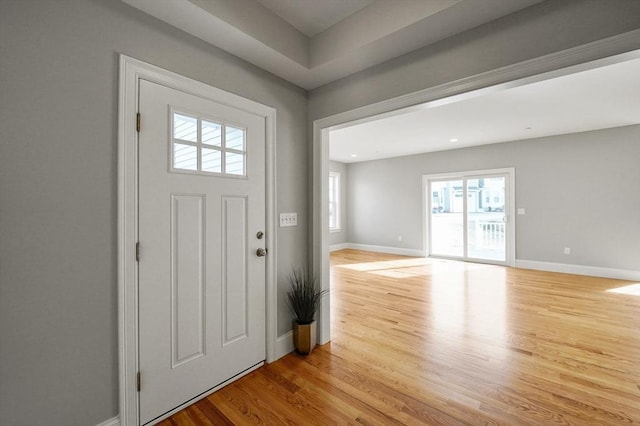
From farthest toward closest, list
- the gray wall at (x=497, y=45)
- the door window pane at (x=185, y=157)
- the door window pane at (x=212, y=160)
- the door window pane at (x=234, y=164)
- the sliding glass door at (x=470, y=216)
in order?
the sliding glass door at (x=470, y=216)
the door window pane at (x=234, y=164)
the door window pane at (x=212, y=160)
the door window pane at (x=185, y=157)
the gray wall at (x=497, y=45)

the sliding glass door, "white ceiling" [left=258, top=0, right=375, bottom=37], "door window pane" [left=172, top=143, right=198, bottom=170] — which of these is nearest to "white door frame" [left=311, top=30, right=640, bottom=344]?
"white ceiling" [left=258, top=0, right=375, bottom=37]

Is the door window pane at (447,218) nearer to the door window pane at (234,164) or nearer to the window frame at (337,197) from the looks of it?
the window frame at (337,197)

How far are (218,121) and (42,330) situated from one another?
1.47m

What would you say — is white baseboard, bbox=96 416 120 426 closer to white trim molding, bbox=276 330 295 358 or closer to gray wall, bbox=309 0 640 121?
white trim molding, bbox=276 330 295 358

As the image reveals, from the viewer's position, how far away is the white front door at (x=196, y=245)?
5.24 ft

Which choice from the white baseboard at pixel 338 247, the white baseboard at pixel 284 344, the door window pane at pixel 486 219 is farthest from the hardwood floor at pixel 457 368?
the white baseboard at pixel 338 247

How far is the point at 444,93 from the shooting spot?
186cm

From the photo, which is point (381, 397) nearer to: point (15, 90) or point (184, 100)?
point (184, 100)

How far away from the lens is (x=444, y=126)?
465 cm

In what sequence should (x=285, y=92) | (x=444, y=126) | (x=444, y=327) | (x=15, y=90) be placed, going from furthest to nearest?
1. (x=444, y=126)
2. (x=444, y=327)
3. (x=285, y=92)
4. (x=15, y=90)

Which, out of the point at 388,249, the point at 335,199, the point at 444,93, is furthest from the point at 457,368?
the point at 335,199

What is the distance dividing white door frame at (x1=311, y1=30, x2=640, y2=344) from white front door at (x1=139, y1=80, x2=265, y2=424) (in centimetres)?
56

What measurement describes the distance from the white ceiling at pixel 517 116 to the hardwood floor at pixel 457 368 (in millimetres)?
2032

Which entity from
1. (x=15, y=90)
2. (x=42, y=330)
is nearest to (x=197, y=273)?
(x=42, y=330)
